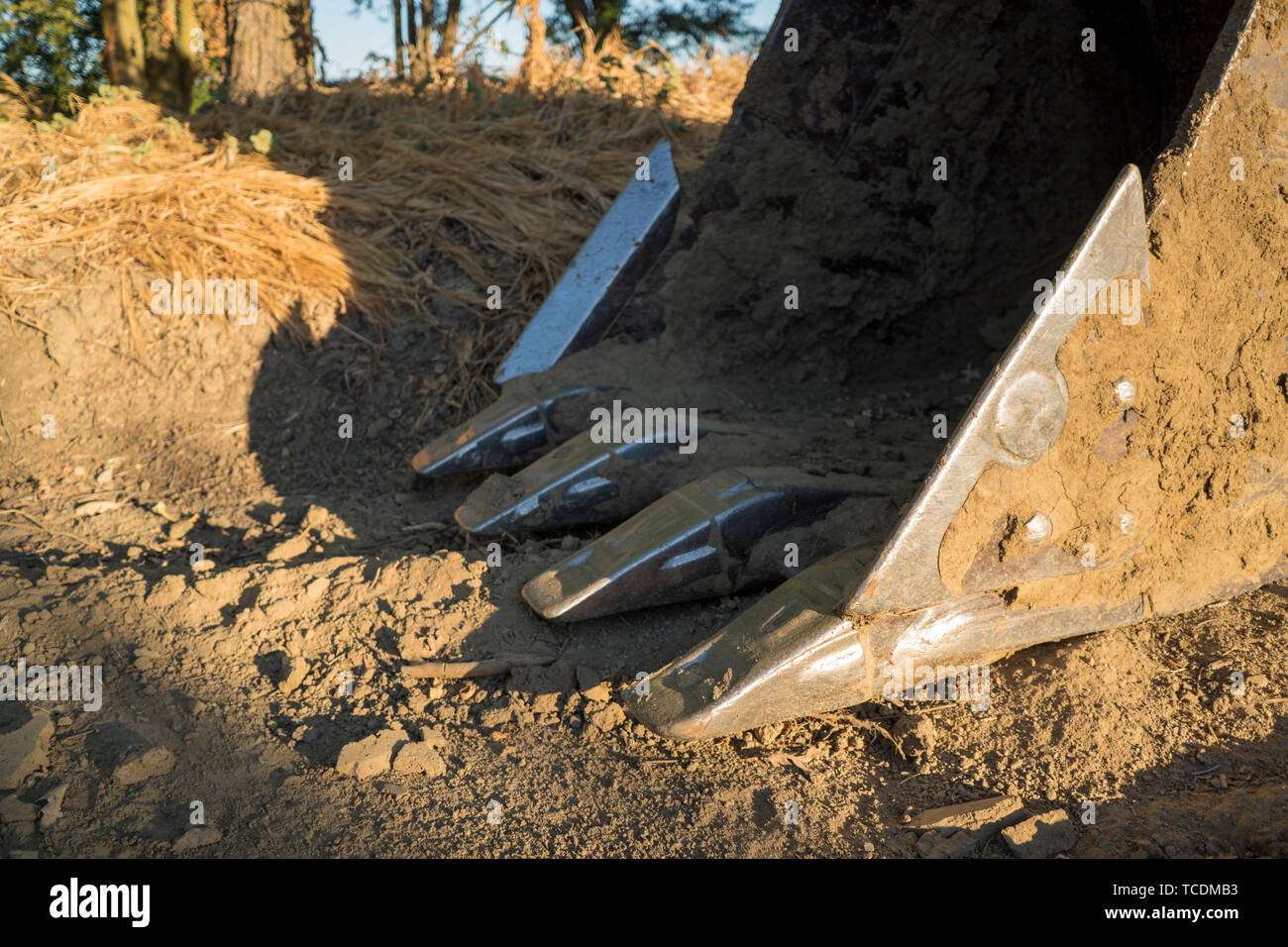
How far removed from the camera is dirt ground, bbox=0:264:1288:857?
5.34ft

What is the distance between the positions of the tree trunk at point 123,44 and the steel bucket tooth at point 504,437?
5.55 metres

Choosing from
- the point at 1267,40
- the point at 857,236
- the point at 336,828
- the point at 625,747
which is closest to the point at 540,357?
the point at 857,236

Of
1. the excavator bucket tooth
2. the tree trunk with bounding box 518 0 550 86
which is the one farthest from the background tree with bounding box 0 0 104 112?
the excavator bucket tooth

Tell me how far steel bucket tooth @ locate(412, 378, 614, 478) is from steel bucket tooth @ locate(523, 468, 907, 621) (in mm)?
651

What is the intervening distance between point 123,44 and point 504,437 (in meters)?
5.95

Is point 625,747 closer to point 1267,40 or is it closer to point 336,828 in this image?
point 336,828

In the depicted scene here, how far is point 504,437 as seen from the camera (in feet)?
9.36

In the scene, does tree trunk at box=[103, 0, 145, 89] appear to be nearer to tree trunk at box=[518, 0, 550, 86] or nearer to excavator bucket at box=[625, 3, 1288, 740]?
tree trunk at box=[518, 0, 550, 86]

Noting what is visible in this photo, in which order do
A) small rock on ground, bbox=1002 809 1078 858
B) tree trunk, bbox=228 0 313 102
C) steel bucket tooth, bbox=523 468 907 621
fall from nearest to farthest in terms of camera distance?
small rock on ground, bbox=1002 809 1078 858 < steel bucket tooth, bbox=523 468 907 621 < tree trunk, bbox=228 0 313 102

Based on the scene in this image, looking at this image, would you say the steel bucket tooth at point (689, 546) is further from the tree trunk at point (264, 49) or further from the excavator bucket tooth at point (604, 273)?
the tree trunk at point (264, 49)

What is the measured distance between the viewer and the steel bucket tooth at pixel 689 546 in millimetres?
2139

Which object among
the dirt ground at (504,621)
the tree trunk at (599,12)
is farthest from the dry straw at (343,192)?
the tree trunk at (599,12)

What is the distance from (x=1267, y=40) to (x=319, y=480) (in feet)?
9.17

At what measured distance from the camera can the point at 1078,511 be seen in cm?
193
